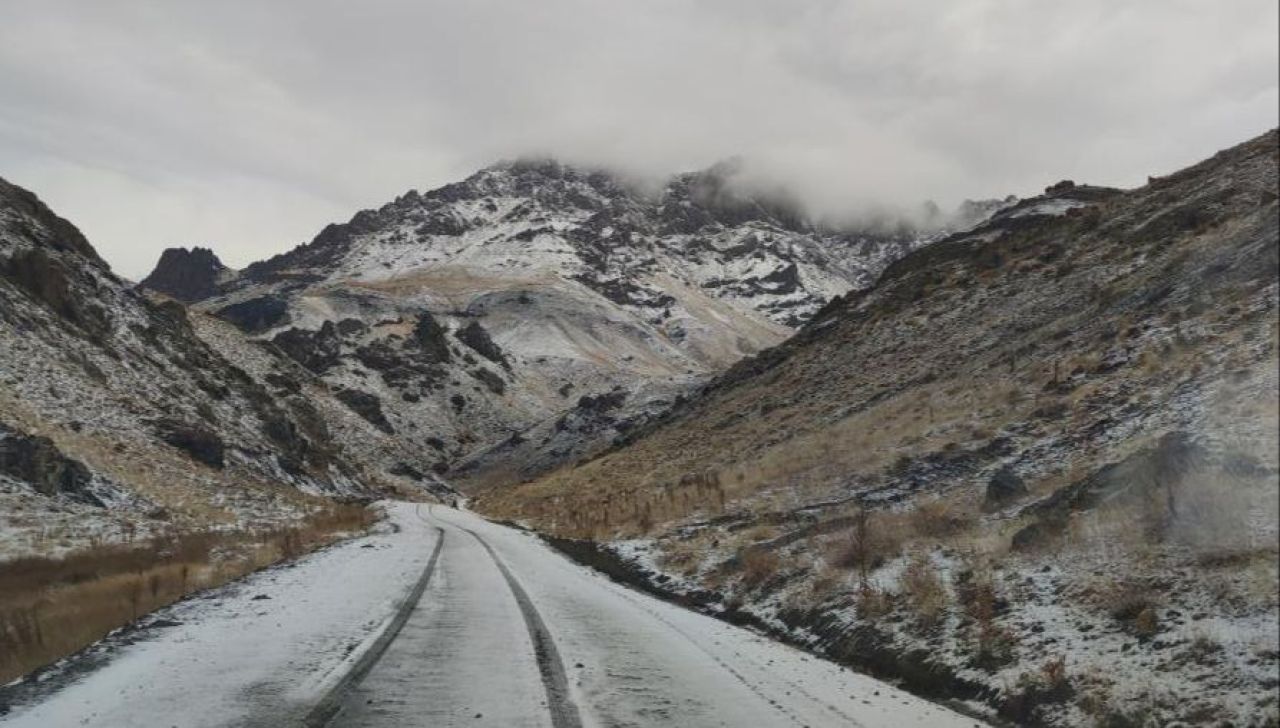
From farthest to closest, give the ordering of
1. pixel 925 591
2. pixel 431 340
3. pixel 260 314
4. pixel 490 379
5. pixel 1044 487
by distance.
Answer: pixel 260 314
pixel 431 340
pixel 490 379
pixel 1044 487
pixel 925 591

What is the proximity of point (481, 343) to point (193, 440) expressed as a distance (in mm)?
113113

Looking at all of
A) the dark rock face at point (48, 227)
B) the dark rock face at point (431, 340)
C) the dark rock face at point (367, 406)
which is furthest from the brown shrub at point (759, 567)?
the dark rock face at point (431, 340)

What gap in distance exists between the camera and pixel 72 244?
5641 cm

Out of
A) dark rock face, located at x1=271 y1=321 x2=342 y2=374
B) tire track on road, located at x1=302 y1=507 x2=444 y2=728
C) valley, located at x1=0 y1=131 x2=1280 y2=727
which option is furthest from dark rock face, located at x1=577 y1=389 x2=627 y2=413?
tire track on road, located at x1=302 y1=507 x2=444 y2=728

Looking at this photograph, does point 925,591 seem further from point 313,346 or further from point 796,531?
point 313,346

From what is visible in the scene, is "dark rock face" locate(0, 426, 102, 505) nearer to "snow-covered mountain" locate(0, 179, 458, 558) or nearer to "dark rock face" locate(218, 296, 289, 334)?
"snow-covered mountain" locate(0, 179, 458, 558)

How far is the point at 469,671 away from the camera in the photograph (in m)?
9.05

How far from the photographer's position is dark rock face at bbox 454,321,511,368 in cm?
15414

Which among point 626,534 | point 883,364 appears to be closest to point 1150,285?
point 883,364

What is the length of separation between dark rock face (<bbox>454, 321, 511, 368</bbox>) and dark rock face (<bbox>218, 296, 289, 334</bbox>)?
33.6 meters

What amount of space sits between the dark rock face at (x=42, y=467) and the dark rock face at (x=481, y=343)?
124447 millimetres

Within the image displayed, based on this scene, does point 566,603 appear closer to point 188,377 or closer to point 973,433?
point 973,433

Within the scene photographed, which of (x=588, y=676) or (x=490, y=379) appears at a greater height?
(x=490, y=379)

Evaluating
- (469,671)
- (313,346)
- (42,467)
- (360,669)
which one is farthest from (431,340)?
(469,671)
